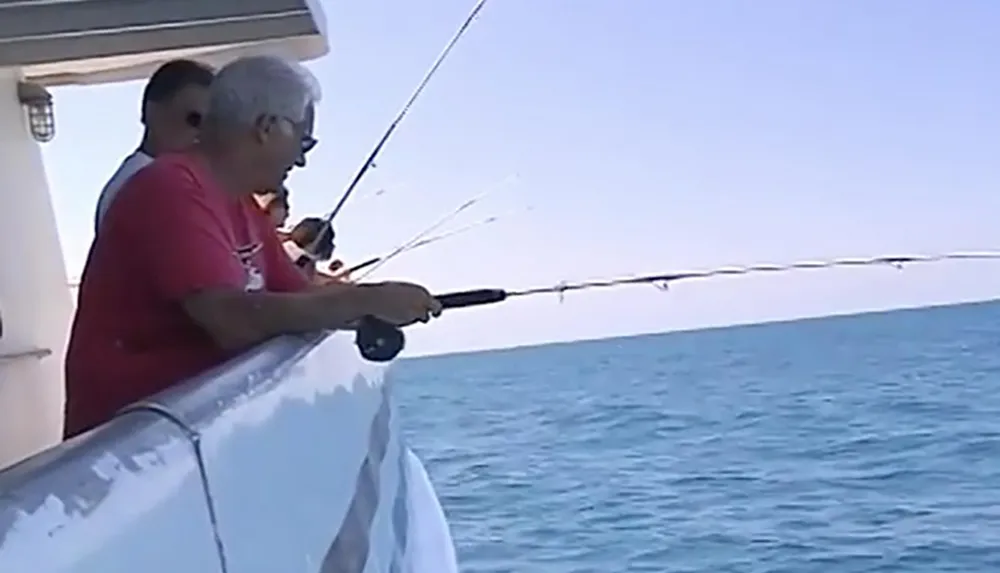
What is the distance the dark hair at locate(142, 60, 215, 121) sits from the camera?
2.48m

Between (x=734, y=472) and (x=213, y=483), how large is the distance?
13.5 meters

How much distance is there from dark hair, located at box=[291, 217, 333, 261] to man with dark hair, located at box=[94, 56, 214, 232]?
1.54m

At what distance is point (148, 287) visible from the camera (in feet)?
5.42

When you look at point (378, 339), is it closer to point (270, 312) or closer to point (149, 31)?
point (270, 312)

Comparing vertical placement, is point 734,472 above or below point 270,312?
below

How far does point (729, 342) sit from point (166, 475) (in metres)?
63.8

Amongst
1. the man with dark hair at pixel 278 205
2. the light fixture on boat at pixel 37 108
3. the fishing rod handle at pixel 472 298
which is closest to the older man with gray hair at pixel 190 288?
the fishing rod handle at pixel 472 298

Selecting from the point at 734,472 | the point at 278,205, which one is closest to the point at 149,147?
the point at 278,205

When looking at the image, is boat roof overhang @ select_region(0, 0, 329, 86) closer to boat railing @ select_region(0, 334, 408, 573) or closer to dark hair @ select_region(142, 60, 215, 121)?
dark hair @ select_region(142, 60, 215, 121)

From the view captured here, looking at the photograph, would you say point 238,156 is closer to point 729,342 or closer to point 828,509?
point 828,509

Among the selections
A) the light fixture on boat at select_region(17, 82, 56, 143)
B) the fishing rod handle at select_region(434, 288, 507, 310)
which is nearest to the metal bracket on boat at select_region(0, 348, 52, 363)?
the light fixture on boat at select_region(17, 82, 56, 143)

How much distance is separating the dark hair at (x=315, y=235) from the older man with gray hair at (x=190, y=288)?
2.20m

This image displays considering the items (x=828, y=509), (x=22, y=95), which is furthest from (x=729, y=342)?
(x=22, y=95)

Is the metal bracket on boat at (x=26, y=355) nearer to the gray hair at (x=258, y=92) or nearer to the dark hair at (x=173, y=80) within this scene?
the dark hair at (x=173, y=80)
